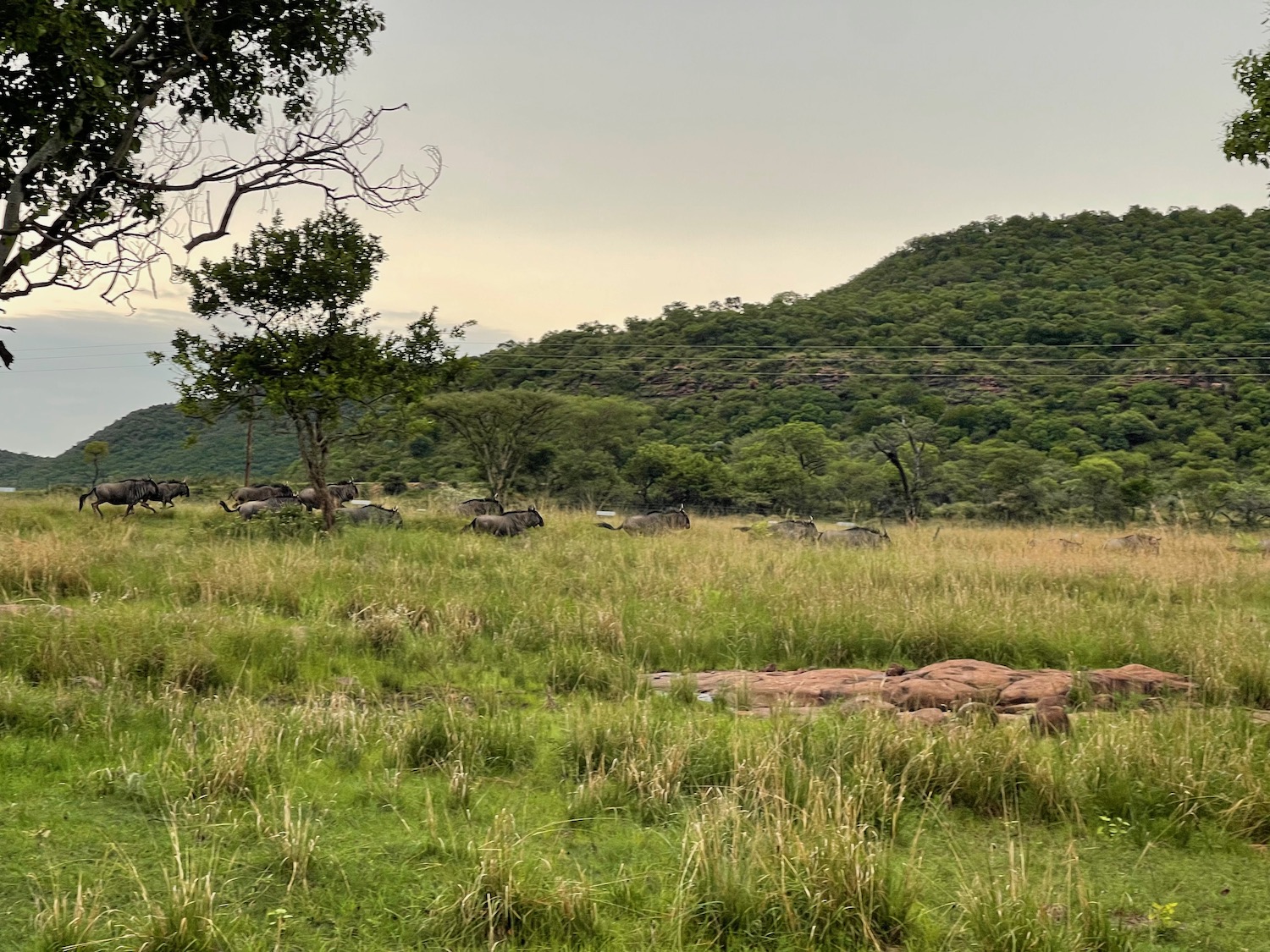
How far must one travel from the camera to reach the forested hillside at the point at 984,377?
35.9 m

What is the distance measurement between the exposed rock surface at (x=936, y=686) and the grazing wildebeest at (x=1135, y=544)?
8.70 m

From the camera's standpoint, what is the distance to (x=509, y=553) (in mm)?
12750

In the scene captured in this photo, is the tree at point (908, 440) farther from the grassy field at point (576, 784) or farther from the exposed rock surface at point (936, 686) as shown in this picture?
the grassy field at point (576, 784)

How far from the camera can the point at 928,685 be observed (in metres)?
5.96

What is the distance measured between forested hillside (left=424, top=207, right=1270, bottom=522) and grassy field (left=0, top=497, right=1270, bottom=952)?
1695 centimetres

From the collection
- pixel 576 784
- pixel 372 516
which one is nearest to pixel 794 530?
pixel 372 516

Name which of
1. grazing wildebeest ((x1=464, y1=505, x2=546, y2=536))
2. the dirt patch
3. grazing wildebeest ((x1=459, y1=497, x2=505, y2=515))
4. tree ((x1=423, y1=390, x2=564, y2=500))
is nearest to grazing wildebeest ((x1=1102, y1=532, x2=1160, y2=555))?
the dirt patch

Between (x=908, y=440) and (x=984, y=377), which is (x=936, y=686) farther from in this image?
(x=984, y=377)

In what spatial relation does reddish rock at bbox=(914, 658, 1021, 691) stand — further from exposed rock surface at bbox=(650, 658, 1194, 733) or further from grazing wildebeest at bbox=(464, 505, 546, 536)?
grazing wildebeest at bbox=(464, 505, 546, 536)

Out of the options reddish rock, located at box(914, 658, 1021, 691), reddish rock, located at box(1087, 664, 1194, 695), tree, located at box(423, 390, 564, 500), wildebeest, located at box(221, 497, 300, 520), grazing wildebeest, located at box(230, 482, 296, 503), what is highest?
tree, located at box(423, 390, 564, 500)

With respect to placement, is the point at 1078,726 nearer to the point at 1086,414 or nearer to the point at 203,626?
the point at 203,626

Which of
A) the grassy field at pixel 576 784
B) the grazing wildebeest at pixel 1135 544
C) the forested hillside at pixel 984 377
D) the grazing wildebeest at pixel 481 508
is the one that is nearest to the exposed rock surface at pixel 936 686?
the grassy field at pixel 576 784

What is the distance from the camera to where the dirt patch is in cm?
581

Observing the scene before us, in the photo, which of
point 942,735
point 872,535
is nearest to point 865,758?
point 942,735
